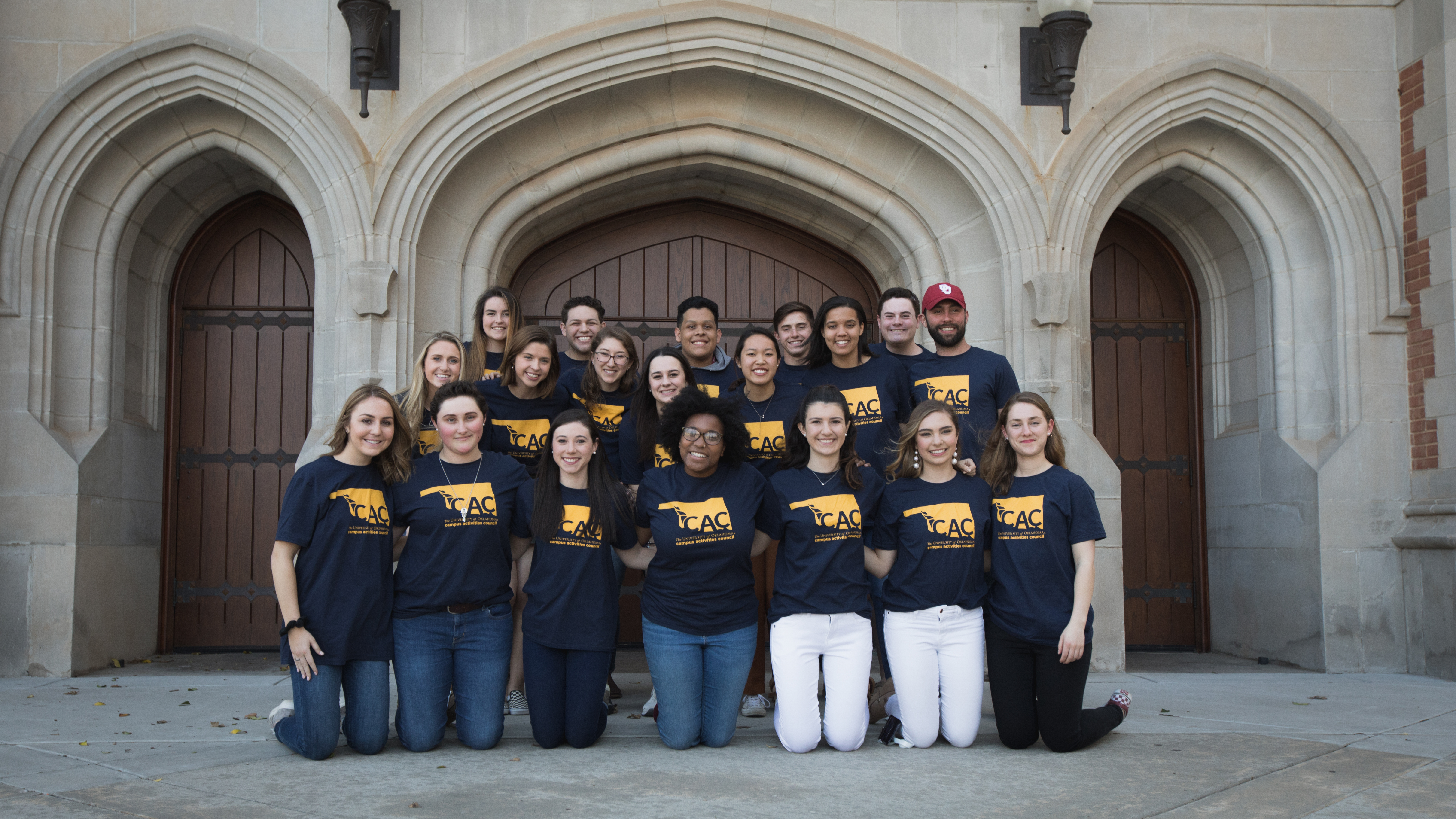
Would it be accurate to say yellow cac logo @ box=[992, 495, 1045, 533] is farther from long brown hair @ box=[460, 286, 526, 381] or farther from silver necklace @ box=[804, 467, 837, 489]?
long brown hair @ box=[460, 286, 526, 381]

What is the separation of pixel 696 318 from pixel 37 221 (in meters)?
3.63

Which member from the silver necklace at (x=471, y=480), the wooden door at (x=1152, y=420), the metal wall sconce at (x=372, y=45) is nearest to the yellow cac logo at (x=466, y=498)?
the silver necklace at (x=471, y=480)

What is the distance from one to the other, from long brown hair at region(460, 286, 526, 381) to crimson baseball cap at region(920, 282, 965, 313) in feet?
5.38

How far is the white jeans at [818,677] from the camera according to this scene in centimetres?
351

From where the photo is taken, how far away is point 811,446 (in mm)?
3719

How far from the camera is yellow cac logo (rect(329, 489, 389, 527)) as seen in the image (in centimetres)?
348

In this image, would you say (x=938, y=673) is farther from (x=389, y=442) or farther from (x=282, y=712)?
(x=282, y=712)

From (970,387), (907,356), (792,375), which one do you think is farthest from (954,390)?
(792,375)

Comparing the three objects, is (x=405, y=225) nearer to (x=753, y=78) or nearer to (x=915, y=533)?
(x=753, y=78)

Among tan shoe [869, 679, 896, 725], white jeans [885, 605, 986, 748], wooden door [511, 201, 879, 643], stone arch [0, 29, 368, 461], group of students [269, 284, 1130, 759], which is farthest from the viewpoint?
wooden door [511, 201, 879, 643]

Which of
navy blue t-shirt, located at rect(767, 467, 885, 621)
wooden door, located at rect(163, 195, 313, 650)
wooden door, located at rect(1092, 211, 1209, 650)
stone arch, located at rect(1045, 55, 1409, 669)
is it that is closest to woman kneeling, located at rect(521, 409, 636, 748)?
navy blue t-shirt, located at rect(767, 467, 885, 621)

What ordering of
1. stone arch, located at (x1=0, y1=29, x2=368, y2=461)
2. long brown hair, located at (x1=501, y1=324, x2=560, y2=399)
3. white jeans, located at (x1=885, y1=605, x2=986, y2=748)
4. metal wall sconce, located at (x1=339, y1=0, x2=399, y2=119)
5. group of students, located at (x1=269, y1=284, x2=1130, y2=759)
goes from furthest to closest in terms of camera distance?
stone arch, located at (x1=0, y1=29, x2=368, y2=461), metal wall sconce, located at (x1=339, y1=0, x2=399, y2=119), long brown hair, located at (x1=501, y1=324, x2=560, y2=399), white jeans, located at (x1=885, y1=605, x2=986, y2=748), group of students, located at (x1=269, y1=284, x2=1130, y2=759)

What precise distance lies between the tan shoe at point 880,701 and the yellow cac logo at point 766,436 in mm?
946

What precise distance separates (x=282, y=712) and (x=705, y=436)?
167 cm
